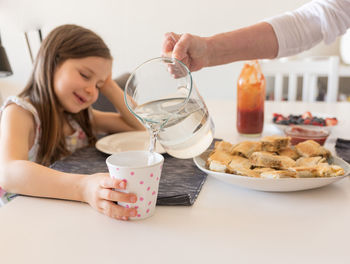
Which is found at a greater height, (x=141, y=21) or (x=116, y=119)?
(x=141, y=21)

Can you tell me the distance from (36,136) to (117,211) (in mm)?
671

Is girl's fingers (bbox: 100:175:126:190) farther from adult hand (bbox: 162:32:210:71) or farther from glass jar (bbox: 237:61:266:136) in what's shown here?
glass jar (bbox: 237:61:266:136)

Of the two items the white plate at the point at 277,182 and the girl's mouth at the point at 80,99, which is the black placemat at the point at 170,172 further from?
the girl's mouth at the point at 80,99

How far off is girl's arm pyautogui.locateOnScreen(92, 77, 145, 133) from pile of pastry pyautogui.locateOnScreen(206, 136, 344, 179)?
64 cm

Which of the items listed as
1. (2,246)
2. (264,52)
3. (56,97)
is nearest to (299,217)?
(2,246)

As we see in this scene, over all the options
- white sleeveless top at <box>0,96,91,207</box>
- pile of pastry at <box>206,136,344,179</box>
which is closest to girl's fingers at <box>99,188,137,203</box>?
pile of pastry at <box>206,136,344,179</box>

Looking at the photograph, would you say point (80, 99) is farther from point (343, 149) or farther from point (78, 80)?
point (343, 149)

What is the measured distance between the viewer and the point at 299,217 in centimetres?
57

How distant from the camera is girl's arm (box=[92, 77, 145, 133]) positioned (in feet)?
4.50

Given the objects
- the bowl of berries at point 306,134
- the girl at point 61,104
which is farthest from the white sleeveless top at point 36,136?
the bowl of berries at point 306,134

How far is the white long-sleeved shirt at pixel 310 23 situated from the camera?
3.23 feet

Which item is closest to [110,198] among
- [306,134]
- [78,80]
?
[306,134]

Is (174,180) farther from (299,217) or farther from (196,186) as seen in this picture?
(299,217)

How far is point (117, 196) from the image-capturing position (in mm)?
553
